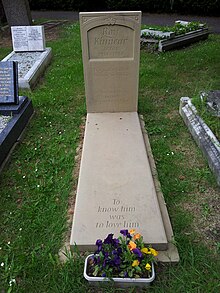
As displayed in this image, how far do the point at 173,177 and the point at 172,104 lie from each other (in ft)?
6.25

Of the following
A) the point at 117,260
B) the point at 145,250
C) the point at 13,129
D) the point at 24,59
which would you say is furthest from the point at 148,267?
the point at 24,59

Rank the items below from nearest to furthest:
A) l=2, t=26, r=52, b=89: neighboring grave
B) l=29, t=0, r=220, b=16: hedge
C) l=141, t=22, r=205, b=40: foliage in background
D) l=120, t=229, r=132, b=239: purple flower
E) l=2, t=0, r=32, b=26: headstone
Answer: l=120, t=229, r=132, b=239: purple flower < l=2, t=26, r=52, b=89: neighboring grave < l=141, t=22, r=205, b=40: foliage in background < l=2, t=0, r=32, b=26: headstone < l=29, t=0, r=220, b=16: hedge

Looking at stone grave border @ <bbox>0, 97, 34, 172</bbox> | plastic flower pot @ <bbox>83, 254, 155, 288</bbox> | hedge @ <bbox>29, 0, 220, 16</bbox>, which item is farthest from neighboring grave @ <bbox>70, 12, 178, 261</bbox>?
hedge @ <bbox>29, 0, 220, 16</bbox>

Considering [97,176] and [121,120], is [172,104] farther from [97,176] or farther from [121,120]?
[97,176]

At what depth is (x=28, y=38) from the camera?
7.07 meters

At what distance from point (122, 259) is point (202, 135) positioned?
197cm

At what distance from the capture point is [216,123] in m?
3.60

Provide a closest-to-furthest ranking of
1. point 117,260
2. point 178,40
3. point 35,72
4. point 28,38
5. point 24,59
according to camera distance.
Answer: point 117,260 < point 35,72 < point 24,59 < point 28,38 < point 178,40

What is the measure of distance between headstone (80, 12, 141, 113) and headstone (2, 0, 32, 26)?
5.98m

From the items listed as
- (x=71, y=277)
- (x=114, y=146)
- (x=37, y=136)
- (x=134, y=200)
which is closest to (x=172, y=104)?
(x=114, y=146)

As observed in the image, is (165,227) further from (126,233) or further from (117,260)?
(117,260)

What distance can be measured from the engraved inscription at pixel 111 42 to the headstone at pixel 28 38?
362 cm

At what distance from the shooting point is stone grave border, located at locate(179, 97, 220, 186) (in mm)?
3175

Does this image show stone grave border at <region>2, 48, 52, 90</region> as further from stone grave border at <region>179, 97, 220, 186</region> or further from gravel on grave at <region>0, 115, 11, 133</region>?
stone grave border at <region>179, 97, 220, 186</region>
